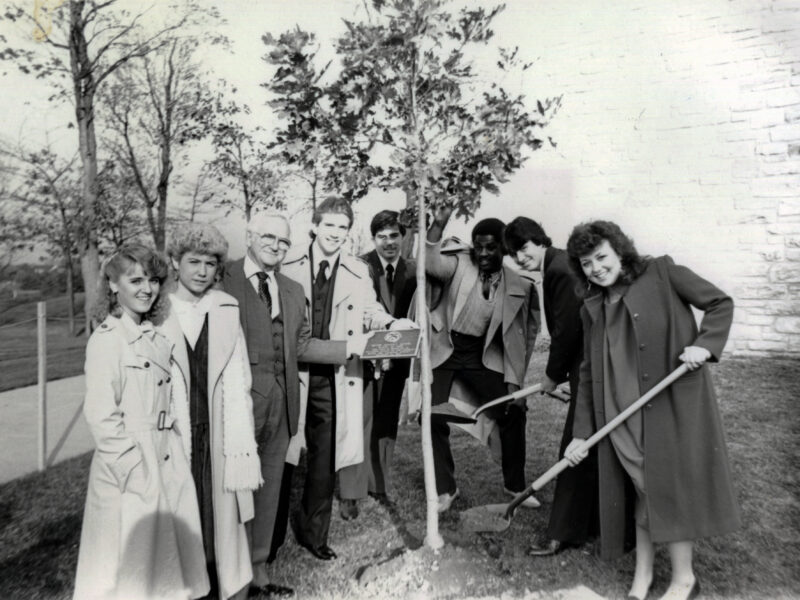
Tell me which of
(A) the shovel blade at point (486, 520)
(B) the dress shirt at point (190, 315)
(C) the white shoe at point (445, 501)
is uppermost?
(B) the dress shirt at point (190, 315)

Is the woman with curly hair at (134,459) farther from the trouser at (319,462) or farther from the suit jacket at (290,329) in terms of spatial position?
the trouser at (319,462)

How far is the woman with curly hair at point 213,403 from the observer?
265 centimetres

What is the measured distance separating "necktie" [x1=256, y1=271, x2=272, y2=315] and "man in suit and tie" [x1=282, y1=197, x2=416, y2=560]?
429mm

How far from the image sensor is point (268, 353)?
2.94 m

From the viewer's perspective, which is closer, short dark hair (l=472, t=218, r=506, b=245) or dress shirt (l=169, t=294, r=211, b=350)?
dress shirt (l=169, t=294, r=211, b=350)

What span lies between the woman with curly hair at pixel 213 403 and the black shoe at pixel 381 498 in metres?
1.66

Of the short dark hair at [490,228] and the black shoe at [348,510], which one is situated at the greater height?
the short dark hair at [490,228]

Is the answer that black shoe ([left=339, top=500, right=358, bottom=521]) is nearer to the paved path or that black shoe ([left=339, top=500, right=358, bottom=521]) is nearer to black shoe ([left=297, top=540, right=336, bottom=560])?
black shoe ([left=297, top=540, right=336, bottom=560])

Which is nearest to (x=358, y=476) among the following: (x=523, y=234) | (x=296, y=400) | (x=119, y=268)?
(x=296, y=400)

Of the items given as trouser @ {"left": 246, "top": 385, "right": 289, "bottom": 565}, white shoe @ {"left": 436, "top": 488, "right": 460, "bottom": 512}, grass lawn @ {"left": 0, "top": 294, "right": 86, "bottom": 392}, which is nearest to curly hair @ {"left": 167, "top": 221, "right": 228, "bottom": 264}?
trouser @ {"left": 246, "top": 385, "right": 289, "bottom": 565}

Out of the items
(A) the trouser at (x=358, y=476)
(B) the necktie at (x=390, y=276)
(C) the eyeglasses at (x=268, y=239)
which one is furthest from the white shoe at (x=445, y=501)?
(C) the eyeglasses at (x=268, y=239)

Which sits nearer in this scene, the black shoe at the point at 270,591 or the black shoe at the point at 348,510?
the black shoe at the point at 270,591

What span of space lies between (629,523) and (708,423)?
0.69 metres

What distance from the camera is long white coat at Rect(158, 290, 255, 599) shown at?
104 inches
